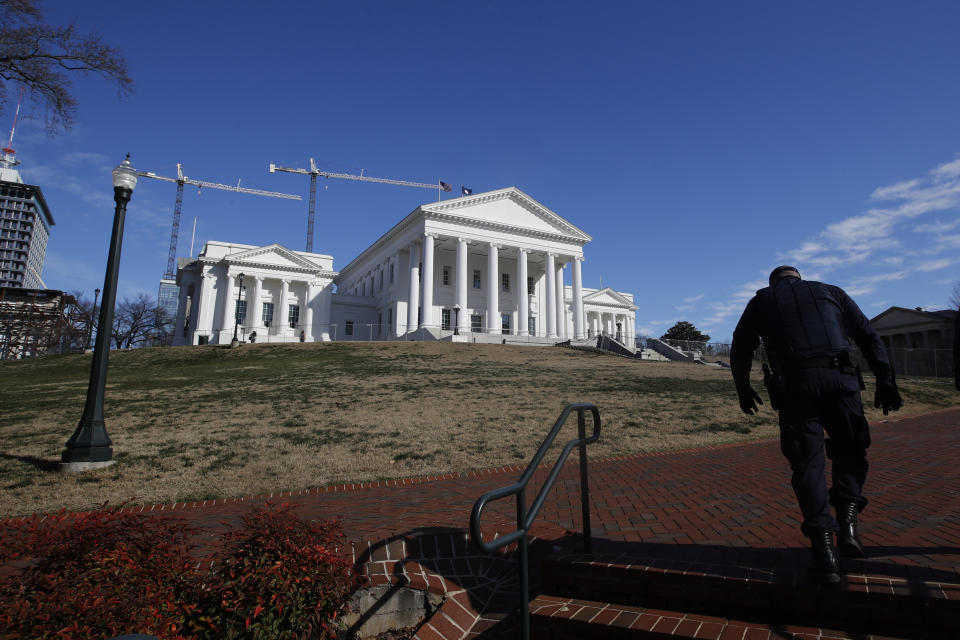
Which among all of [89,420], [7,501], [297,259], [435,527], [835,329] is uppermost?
[297,259]

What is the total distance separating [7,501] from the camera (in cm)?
662

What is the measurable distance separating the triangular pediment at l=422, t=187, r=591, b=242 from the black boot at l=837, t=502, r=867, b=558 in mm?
43841

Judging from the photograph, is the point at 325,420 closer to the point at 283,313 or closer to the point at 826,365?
the point at 826,365

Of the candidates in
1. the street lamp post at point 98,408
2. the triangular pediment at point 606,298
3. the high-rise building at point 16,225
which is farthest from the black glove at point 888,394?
the high-rise building at point 16,225

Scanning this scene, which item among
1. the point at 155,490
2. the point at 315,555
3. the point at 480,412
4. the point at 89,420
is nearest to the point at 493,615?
the point at 315,555

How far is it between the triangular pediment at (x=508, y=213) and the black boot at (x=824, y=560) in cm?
4412

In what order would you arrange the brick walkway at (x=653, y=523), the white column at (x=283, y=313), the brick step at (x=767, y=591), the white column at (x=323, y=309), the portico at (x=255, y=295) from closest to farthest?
the brick step at (x=767, y=591)
the brick walkway at (x=653, y=523)
the portico at (x=255, y=295)
the white column at (x=283, y=313)
the white column at (x=323, y=309)

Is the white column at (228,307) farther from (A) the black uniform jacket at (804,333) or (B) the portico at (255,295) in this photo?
(A) the black uniform jacket at (804,333)

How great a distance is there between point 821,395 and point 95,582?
432 centimetres

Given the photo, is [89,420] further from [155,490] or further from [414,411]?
[414,411]

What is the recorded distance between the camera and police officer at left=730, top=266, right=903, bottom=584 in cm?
299

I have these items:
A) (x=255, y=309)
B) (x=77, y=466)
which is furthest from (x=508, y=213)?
(x=77, y=466)

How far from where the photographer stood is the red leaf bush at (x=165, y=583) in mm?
2525

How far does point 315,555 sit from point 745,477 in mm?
5080
